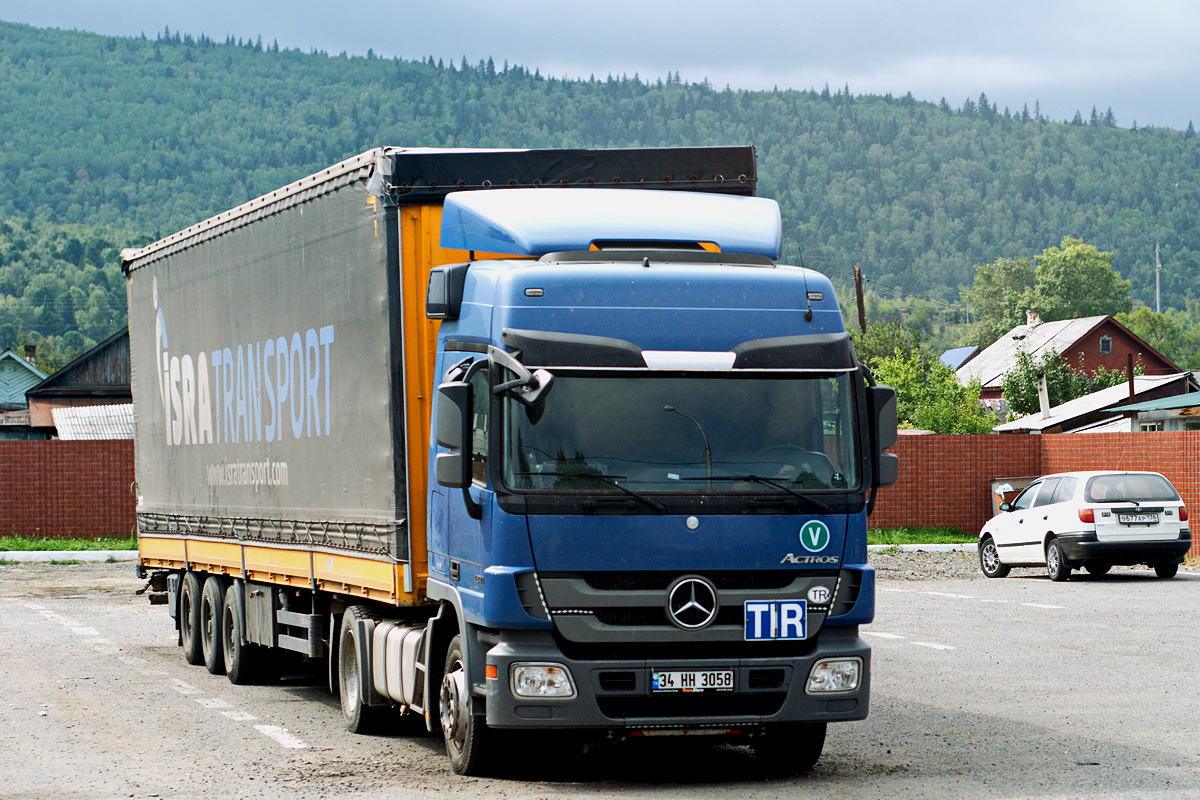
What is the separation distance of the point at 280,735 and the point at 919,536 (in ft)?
84.9

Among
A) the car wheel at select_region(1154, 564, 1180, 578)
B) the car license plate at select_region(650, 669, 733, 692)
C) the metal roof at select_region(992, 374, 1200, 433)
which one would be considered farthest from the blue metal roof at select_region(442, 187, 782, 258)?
the metal roof at select_region(992, 374, 1200, 433)

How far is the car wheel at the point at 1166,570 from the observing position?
2472 cm

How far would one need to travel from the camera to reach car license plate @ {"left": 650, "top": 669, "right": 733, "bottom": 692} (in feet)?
27.0

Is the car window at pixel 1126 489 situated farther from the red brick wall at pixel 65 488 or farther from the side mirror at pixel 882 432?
the red brick wall at pixel 65 488

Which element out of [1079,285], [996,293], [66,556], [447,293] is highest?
[996,293]

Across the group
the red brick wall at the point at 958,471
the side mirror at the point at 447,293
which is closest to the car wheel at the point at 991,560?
the red brick wall at the point at 958,471

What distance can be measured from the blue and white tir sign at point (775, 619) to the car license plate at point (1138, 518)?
16.9 metres

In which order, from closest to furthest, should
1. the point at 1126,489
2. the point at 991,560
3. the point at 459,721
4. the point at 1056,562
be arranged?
the point at 459,721 < the point at 1126,489 < the point at 1056,562 < the point at 991,560

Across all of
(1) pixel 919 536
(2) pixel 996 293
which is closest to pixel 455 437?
(1) pixel 919 536

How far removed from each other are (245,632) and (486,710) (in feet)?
18.8

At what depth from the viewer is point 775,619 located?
8.38 m

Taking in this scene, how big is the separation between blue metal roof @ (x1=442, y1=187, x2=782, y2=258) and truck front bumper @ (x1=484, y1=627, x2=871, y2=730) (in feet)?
7.29

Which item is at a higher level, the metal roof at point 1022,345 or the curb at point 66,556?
the metal roof at point 1022,345

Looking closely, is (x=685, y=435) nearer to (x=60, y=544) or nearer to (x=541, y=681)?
(x=541, y=681)
